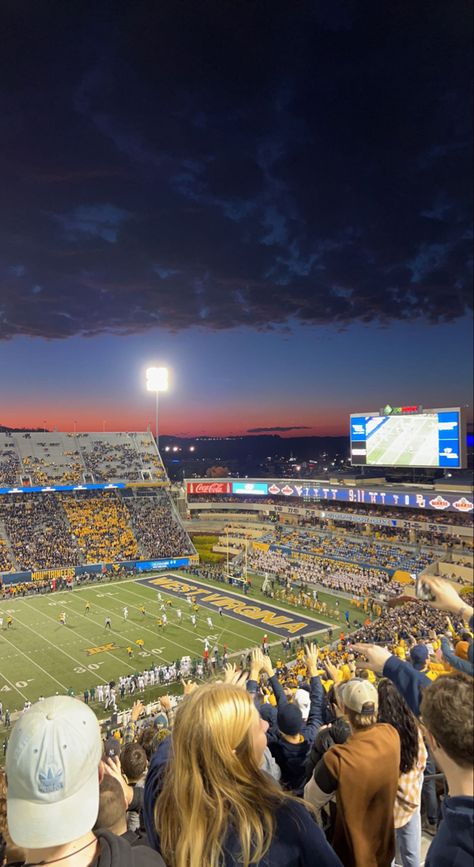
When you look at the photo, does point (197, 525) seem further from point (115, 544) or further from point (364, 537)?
point (364, 537)

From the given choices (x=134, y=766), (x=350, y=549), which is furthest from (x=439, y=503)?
(x=134, y=766)

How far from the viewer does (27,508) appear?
20.4m

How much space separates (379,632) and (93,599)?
30.4ft

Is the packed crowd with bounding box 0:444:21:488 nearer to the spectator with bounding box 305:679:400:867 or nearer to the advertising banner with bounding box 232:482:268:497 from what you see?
the advertising banner with bounding box 232:482:268:497

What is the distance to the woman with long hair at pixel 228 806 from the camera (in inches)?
46.1

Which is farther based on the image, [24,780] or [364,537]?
[364,537]

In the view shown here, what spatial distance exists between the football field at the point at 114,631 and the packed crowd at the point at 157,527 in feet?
9.26

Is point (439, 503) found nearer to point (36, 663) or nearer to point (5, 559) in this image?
point (36, 663)

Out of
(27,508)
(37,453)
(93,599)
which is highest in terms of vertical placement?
(37,453)

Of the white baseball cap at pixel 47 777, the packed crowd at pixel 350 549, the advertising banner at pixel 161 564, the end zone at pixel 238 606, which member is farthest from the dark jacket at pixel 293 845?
the advertising banner at pixel 161 564

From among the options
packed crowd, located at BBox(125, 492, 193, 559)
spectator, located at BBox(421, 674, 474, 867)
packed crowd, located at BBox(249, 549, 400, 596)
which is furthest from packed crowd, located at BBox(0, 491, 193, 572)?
spectator, located at BBox(421, 674, 474, 867)

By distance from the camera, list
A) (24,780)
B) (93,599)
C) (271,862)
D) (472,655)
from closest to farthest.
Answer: (24,780)
(271,862)
(472,655)
(93,599)

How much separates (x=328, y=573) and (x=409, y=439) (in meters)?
5.56

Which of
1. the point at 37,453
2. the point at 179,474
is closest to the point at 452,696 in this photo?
the point at 37,453
